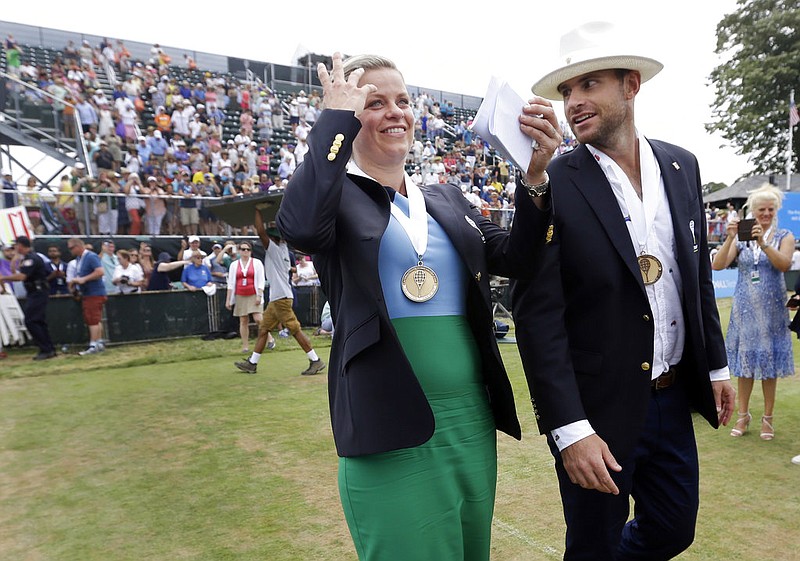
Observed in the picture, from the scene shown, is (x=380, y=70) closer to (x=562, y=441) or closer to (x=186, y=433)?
(x=562, y=441)

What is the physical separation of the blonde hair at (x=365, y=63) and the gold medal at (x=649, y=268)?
3.58 ft

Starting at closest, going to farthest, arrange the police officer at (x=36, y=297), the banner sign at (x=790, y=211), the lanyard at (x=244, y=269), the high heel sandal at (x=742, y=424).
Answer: the high heel sandal at (x=742, y=424) → the police officer at (x=36, y=297) → the lanyard at (x=244, y=269) → the banner sign at (x=790, y=211)

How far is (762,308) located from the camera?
5.12 metres

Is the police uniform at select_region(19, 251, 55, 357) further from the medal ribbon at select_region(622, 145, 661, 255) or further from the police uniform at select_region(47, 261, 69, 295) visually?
the medal ribbon at select_region(622, 145, 661, 255)

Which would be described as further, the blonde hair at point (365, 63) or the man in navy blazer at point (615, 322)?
the man in navy blazer at point (615, 322)

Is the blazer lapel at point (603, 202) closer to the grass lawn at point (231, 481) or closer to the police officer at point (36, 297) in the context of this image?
the grass lawn at point (231, 481)

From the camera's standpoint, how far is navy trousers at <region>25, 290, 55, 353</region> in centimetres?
934

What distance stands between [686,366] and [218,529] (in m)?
2.68

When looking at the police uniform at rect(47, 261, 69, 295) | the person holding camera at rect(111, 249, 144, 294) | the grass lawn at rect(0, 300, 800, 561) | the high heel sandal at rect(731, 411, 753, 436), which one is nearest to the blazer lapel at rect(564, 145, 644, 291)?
the grass lawn at rect(0, 300, 800, 561)

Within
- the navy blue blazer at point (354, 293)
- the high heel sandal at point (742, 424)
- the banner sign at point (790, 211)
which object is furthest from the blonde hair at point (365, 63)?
the banner sign at point (790, 211)

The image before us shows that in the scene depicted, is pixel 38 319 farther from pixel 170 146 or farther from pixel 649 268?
pixel 649 268

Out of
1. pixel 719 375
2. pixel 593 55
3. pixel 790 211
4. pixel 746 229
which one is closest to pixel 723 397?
pixel 719 375

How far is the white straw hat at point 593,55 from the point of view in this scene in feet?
6.82

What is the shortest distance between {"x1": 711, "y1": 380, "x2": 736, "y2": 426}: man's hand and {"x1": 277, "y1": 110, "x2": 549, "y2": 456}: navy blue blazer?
1.16 m
